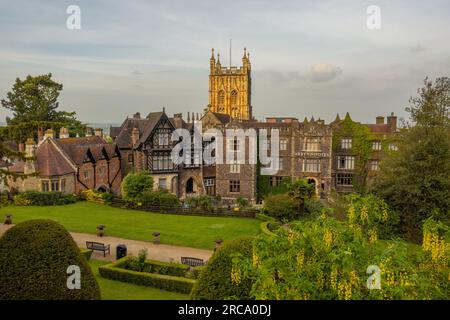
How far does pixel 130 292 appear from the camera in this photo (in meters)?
18.0

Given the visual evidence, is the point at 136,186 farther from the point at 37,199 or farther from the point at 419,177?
the point at 419,177

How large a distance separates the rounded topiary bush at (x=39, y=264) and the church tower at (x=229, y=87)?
7290cm

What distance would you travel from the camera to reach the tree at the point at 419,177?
1030 inches

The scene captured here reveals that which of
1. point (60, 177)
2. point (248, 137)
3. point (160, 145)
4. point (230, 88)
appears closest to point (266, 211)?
point (248, 137)

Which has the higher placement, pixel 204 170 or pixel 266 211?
pixel 204 170

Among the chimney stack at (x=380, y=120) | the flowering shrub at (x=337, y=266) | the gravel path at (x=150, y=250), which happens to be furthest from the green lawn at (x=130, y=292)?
the chimney stack at (x=380, y=120)

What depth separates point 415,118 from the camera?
1244 inches

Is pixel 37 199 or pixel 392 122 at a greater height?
pixel 392 122

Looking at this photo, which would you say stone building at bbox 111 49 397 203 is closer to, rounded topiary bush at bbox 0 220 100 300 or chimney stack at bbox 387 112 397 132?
chimney stack at bbox 387 112 397 132

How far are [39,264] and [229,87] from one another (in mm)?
75822

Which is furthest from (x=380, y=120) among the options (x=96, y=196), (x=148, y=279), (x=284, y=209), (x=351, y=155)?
(x=148, y=279)

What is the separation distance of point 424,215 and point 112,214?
24.4 meters

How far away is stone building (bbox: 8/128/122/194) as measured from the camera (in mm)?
39809
